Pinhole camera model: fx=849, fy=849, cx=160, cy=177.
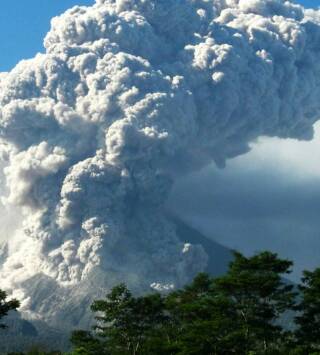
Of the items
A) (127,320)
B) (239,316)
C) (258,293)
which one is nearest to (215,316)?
(239,316)

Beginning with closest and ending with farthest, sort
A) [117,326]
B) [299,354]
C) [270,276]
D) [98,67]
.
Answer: [299,354]
[270,276]
[117,326]
[98,67]

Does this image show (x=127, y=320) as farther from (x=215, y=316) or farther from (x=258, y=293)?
(x=258, y=293)

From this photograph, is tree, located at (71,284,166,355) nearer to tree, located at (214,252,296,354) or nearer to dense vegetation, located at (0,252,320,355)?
dense vegetation, located at (0,252,320,355)

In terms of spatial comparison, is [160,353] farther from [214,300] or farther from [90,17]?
[90,17]

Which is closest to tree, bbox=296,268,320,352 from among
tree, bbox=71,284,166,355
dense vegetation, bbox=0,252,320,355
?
dense vegetation, bbox=0,252,320,355

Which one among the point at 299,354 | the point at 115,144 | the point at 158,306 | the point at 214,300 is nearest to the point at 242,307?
the point at 214,300

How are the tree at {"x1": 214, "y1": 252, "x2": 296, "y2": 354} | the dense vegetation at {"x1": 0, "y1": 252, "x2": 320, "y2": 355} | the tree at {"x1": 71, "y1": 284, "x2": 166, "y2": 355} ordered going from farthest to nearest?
the tree at {"x1": 71, "y1": 284, "x2": 166, "y2": 355}, the tree at {"x1": 214, "y1": 252, "x2": 296, "y2": 354}, the dense vegetation at {"x1": 0, "y1": 252, "x2": 320, "y2": 355}

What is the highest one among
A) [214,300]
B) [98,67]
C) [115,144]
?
[98,67]

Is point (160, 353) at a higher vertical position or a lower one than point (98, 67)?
lower

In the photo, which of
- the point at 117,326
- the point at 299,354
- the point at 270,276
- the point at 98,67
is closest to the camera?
the point at 299,354
